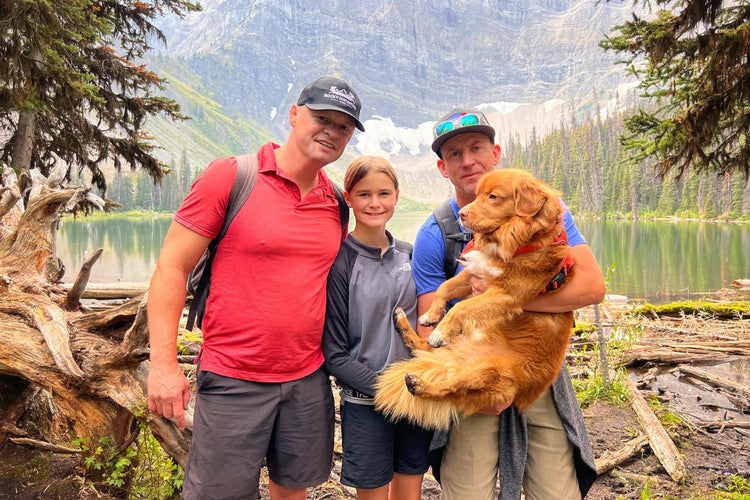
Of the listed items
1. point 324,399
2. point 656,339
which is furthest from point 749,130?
point 324,399

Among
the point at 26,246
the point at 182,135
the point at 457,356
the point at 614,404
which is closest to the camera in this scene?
the point at 457,356

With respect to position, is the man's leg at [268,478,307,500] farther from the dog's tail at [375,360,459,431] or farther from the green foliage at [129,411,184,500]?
the green foliage at [129,411,184,500]

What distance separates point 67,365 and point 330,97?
307 centimetres

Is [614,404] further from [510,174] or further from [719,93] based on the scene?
[719,93]

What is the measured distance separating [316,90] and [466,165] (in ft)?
3.39

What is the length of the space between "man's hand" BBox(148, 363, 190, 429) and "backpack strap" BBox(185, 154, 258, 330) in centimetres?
30

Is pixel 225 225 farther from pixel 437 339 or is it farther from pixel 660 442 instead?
pixel 660 442

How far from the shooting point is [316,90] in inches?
103

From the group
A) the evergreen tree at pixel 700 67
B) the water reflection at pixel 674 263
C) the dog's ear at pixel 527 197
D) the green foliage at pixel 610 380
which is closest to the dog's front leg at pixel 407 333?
the dog's ear at pixel 527 197

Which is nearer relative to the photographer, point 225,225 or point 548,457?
point 225,225

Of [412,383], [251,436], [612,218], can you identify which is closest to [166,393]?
[251,436]

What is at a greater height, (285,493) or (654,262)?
(654,262)

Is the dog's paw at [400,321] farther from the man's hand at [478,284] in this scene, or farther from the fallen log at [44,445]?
the fallen log at [44,445]

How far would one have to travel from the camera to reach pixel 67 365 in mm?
3574
